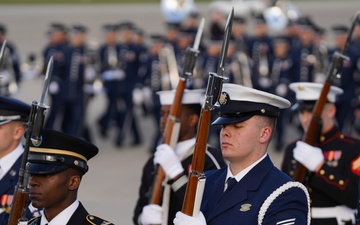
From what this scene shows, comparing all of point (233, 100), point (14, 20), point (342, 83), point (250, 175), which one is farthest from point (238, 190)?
point (14, 20)

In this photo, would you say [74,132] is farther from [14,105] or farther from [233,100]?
[233,100]

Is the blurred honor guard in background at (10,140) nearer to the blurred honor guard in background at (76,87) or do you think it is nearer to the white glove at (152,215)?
the white glove at (152,215)

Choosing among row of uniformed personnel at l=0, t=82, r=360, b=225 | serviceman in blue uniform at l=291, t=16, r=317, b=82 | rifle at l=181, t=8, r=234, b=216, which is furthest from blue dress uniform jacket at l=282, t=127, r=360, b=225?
serviceman in blue uniform at l=291, t=16, r=317, b=82

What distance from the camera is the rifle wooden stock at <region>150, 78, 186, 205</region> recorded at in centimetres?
582

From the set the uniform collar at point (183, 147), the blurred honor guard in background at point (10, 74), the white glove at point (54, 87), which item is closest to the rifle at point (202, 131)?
the uniform collar at point (183, 147)

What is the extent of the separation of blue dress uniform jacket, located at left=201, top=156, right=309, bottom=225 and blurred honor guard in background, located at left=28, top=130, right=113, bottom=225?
1.73 feet

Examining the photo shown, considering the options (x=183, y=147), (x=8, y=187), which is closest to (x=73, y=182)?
(x=8, y=187)

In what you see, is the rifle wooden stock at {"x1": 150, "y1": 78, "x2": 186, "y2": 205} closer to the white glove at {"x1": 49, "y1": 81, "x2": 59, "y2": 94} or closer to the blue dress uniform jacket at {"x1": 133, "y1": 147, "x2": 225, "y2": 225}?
the blue dress uniform jacket at {"x1": 133, "y1": 147, "x2": 225, "y2": 225}

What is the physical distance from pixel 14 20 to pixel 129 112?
53.8 feet

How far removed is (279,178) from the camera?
430 centimetres

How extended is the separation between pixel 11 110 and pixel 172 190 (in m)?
1.09

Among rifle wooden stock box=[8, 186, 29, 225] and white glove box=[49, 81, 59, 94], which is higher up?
rifle wooden stock box=[8, 186, 29, 225]

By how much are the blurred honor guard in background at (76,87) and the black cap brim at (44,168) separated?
1013 centimetres

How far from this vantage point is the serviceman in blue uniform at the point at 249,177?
13.7 ft
